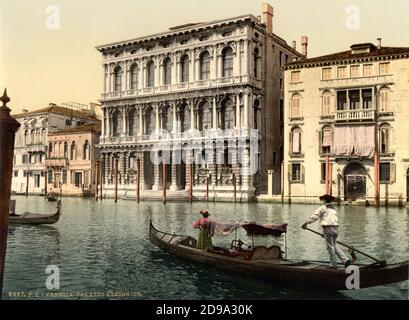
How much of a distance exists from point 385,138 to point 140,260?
24.1 m

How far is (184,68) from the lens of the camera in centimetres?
4331

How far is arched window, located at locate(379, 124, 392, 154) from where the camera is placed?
33.2 meters

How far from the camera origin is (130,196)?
42.5 meters

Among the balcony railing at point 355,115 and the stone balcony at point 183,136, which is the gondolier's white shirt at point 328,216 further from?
the stone balcony at point 183,136

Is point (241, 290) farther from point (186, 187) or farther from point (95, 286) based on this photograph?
point (186, 187)

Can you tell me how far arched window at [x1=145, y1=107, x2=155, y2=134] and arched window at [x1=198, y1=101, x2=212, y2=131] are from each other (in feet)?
15.5

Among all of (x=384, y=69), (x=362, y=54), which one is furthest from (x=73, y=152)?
(x=384, y=69)

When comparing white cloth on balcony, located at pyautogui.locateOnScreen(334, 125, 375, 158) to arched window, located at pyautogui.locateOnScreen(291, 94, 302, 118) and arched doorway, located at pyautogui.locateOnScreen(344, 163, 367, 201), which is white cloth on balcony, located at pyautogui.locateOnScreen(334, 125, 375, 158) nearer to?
arched doorway, located at pyautogui.locateOnScreen(344, 163, 367, 201)

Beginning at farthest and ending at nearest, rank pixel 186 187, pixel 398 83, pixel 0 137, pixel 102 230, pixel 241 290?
pixel 186 187 < pixel 398 83 < pixel 102 230 < pixel 241 290 < pixel 0 137

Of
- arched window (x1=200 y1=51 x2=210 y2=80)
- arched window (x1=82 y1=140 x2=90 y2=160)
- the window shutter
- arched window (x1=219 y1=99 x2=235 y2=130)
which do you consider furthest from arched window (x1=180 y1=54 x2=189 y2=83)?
the window shutter

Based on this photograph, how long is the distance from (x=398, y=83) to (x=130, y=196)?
22148mm

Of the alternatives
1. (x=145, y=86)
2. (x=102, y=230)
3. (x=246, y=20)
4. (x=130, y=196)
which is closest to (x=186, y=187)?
(x=130, y=196)

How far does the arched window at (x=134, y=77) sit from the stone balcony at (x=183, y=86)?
1.39 feet

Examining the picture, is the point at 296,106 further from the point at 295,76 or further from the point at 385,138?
the point at 385,138
